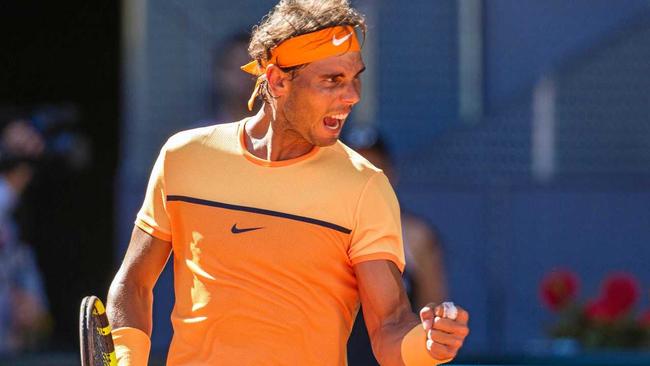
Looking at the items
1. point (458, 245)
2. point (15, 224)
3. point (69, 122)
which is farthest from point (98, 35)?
point (458, 245)

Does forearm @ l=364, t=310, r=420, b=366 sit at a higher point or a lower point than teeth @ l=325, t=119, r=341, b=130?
lower

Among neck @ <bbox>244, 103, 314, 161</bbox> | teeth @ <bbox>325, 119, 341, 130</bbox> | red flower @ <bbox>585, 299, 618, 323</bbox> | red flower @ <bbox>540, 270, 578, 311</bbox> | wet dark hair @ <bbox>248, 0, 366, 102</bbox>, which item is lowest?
red flower @ <bbox>585, 299, 618, 323</bbox>

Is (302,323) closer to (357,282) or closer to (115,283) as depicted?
(357,282)

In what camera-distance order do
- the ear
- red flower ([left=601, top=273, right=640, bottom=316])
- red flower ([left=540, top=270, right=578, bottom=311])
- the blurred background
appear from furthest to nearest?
the blurred background
red flower ([left=540, top=270, right=578, bottom=311])
red flower ([left=601, top=273, right=640, bottom=316])
the ear

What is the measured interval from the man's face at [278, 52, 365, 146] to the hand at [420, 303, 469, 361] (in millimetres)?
579

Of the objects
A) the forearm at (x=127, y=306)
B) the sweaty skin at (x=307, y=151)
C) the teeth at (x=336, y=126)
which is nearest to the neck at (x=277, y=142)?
the sweaty skin at (x=307, y=151)

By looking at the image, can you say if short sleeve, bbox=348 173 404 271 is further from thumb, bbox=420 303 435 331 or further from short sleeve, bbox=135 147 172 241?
short sleeve, bbox=135 147 172 241

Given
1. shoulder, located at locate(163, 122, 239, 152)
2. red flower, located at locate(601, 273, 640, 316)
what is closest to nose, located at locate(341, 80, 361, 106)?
shoulder, located at locate(163, 122, 239, 152)

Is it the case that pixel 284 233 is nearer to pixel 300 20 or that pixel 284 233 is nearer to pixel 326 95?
pixel 326 95

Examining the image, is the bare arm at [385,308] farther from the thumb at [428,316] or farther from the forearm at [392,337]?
the thumb at [428,316]

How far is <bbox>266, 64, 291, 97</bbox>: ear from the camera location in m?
3.54

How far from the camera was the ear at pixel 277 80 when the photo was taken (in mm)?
3541

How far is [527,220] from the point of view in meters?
9.35

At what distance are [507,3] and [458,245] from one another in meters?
2.24
